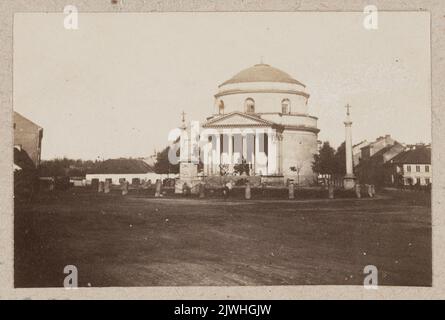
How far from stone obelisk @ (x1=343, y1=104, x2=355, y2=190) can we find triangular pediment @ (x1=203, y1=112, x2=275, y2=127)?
0.69 meters

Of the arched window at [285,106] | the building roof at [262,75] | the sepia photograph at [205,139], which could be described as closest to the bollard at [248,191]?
the sepia photograph at [205,139]

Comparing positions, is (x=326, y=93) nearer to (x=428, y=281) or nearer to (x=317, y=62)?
(x=317, y=62)

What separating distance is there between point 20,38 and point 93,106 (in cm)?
81

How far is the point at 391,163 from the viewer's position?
5.30 meters

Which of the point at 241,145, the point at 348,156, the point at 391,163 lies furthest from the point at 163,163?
the point at 391,163

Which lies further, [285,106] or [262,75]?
[285,106]

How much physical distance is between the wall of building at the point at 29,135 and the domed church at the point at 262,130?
1.41 m

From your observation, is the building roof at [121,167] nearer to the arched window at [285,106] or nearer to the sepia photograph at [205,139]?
the sepia photograph at [205,139]

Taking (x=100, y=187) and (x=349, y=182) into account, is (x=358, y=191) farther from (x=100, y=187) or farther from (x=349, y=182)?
(x=100, y=187)

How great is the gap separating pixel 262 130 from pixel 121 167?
4.17 feet

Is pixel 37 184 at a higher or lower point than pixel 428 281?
higher

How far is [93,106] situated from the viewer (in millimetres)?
5160

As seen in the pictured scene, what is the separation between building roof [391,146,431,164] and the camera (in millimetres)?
5086

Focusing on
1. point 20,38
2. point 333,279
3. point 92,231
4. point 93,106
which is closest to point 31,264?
point 92,231
